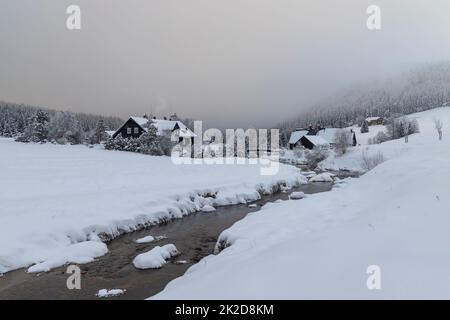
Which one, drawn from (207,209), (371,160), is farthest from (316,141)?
(207,209)

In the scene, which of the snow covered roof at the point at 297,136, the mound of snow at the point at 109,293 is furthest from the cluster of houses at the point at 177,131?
the mound of snow at the point at 109,293

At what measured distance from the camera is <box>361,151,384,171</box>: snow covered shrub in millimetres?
55406

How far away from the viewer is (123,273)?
14.1 meters

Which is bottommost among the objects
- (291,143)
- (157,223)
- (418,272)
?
(157,223)

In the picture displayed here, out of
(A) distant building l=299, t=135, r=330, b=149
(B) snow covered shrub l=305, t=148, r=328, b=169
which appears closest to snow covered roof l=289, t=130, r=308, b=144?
(A) distant building l=299, t=135, r=330, b=149

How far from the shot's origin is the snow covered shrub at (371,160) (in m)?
55.4

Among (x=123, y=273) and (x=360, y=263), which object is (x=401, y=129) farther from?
(x=360, y=263)

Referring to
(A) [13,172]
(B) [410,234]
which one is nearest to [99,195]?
(A) [13,172]

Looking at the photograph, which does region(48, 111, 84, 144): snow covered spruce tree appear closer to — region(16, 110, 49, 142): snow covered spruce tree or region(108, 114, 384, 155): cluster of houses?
region(16, 110, 49, 142): snow covered spruce tree

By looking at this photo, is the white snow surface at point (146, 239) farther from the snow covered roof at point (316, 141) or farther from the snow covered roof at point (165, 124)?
the snow covered roof at point (316, 141)

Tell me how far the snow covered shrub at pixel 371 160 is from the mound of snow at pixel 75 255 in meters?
49.0
